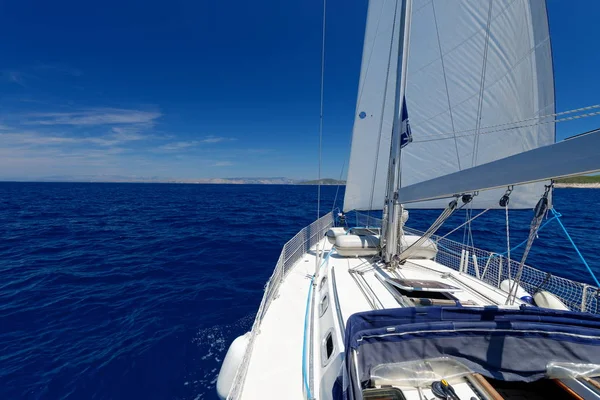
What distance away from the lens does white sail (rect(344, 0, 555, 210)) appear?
588cm

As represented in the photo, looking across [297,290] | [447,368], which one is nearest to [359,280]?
[297,290]

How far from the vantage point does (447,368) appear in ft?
9.09

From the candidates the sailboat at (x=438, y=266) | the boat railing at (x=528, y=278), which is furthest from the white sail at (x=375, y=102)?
the boat railing at (x=528, y=278)

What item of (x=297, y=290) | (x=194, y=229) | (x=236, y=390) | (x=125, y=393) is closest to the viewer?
(x=236, y=390)

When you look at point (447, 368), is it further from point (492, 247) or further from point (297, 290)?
point (492, 247)

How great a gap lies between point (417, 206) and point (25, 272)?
17079 mm

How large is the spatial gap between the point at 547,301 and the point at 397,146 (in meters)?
4.01

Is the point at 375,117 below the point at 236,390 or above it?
above

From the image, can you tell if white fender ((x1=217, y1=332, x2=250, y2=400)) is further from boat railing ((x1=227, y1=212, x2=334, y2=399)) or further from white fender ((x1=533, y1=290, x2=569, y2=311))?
white fender ((x1=533, y1=290, x2=569, y2=311))

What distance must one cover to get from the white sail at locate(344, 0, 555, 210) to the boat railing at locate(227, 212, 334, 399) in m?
4.22

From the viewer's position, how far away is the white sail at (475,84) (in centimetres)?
588

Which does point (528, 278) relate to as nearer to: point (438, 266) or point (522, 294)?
point (522, 294)

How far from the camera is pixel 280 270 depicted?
20.8 feet

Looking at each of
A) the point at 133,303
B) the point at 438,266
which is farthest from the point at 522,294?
the point at 133,303
